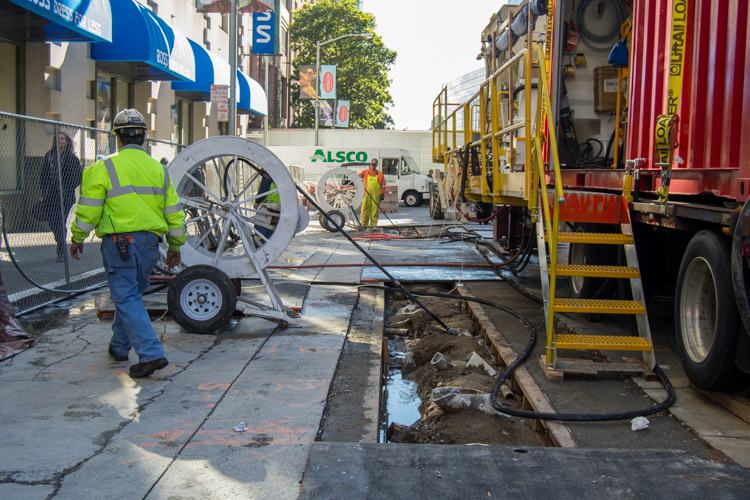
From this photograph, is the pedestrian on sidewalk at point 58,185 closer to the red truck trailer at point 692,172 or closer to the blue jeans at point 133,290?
the blue jeans at point 133,290

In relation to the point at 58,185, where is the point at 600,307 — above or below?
below

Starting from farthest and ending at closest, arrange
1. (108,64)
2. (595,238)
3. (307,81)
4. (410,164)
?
1. (307,81)
2. (410,164)
3. (108,64)
4. (595,238)

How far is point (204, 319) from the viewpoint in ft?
19.2

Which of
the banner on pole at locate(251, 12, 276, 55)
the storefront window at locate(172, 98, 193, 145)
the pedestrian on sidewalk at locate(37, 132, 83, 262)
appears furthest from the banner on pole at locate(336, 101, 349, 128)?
the pedestrian on sidewalk at locate(37, 132, 83, 262)

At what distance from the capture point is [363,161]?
29188 millimetres

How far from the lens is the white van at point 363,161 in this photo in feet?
95.1

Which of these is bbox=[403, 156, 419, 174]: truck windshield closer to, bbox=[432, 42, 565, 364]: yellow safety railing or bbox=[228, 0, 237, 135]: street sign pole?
bbox=[228, 0, 237, 135]: street sign pole

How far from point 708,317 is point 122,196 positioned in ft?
14.0

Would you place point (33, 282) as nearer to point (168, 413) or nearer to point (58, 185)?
point (58, 185)

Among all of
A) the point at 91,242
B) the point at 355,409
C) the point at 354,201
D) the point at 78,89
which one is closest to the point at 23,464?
the point at 355,409

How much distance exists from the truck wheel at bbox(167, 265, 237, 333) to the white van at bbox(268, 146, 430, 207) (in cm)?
2332

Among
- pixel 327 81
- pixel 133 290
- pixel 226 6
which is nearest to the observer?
pixel 133 290

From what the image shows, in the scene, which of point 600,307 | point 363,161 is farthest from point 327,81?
point 600,307

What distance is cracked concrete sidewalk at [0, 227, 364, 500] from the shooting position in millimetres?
3111
